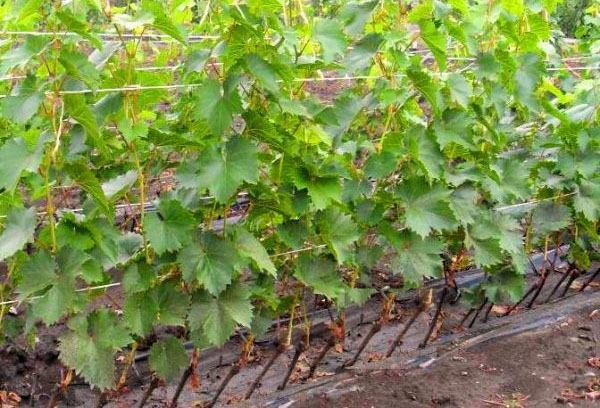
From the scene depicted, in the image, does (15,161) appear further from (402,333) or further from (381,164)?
(402,333)

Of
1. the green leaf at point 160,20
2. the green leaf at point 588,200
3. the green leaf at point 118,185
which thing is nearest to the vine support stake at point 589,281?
the green leaf at point 588,200

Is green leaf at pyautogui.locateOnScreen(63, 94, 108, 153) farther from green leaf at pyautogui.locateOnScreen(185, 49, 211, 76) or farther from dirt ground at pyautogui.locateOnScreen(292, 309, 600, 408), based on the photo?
dirt ground at pyautogui.locateOnScreen(292, 309, 600, 408)

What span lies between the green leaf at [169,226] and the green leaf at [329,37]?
24.6 inches

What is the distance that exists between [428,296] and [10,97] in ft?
6.12

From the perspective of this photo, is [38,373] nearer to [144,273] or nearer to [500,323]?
[144,273]

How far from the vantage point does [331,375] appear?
3.27 meters

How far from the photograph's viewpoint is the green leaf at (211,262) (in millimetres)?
2322

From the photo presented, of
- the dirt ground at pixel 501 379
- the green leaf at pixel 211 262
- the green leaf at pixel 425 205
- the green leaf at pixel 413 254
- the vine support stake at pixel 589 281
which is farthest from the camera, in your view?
the vine support stake at pixel 589 281

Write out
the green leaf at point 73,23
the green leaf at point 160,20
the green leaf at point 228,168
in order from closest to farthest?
the green leaf at point 73,23 < the green leaf at point 160,20 < the green leaf at point 228,168

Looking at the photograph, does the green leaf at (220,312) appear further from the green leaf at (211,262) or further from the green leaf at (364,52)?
the green leaf at (364,52)

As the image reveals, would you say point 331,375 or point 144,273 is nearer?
point 144,273

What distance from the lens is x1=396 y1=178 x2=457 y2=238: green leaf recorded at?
2.75m

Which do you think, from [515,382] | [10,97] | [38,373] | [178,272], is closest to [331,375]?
[515,382]

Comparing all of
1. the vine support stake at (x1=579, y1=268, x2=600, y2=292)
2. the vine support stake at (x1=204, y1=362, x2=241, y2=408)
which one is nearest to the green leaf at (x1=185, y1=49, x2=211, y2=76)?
the vine support stake at (x1=204, y1=362, x2=241, y2=408)
